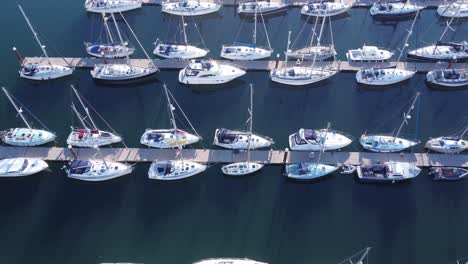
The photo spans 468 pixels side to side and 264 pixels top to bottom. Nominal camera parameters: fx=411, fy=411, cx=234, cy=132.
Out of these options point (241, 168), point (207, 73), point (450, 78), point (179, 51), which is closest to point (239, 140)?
point (241, 168)

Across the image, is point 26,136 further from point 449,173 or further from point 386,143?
point 449,173

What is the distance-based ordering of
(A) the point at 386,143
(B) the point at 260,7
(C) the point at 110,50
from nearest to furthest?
(A) the point at 386,143
(C) the point at 110,50
(B) the point at 260,7

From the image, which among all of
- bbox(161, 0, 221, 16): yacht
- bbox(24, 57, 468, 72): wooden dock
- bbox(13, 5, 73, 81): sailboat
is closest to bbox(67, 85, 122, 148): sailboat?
bbox(13, 5, 73, 81): sailboat

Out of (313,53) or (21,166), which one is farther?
(313,53)

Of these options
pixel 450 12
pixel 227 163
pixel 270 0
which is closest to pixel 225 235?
pixel 227 163

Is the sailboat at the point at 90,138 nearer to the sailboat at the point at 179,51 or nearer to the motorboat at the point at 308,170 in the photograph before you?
the sailboat at the point at 179,51
